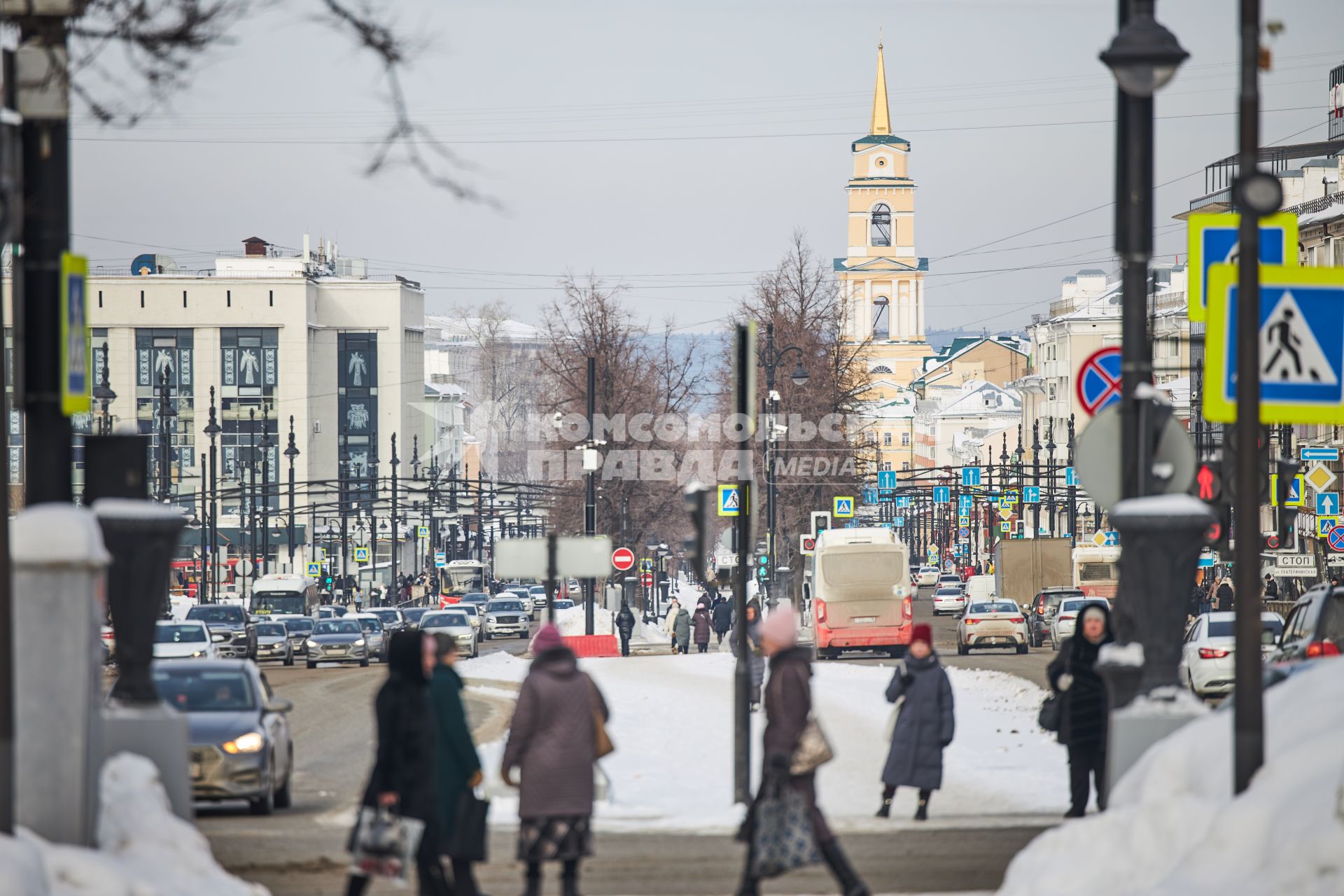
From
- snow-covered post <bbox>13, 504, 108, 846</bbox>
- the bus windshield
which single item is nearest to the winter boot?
snow-covered post <bbox>13, 504, 108, 846</bbox>

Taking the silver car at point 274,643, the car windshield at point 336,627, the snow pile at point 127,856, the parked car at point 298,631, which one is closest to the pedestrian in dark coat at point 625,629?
the car windshield at point 336,627

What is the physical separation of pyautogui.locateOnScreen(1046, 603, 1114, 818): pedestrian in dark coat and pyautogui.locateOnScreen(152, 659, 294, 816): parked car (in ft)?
22.7

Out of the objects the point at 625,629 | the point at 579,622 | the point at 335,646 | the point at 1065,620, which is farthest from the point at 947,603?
the point at 335,646

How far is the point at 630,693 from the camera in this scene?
3256 centimetres

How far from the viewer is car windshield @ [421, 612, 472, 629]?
2179 inches

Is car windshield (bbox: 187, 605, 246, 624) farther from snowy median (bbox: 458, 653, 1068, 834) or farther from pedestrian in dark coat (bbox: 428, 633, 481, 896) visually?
pedestrian in dark coat (bbox: 428, 633, 481, 896)

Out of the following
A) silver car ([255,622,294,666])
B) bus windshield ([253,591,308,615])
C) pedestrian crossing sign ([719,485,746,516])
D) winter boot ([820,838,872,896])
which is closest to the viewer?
winter boot ([820,838,872,896])

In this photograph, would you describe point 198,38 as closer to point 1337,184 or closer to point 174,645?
point 174,645

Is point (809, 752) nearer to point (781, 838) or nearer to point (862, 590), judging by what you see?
point (781, 838)

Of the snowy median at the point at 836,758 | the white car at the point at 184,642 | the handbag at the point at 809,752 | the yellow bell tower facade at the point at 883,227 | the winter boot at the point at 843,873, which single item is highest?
the yellow bell tower facade at the point at 883,227

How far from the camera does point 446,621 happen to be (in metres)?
56.0

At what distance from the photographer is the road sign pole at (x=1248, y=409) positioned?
995 cm

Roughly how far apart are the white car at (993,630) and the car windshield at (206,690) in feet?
109

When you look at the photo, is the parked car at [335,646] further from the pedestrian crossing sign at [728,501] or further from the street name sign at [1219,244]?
the street name sign at [1219,244]
